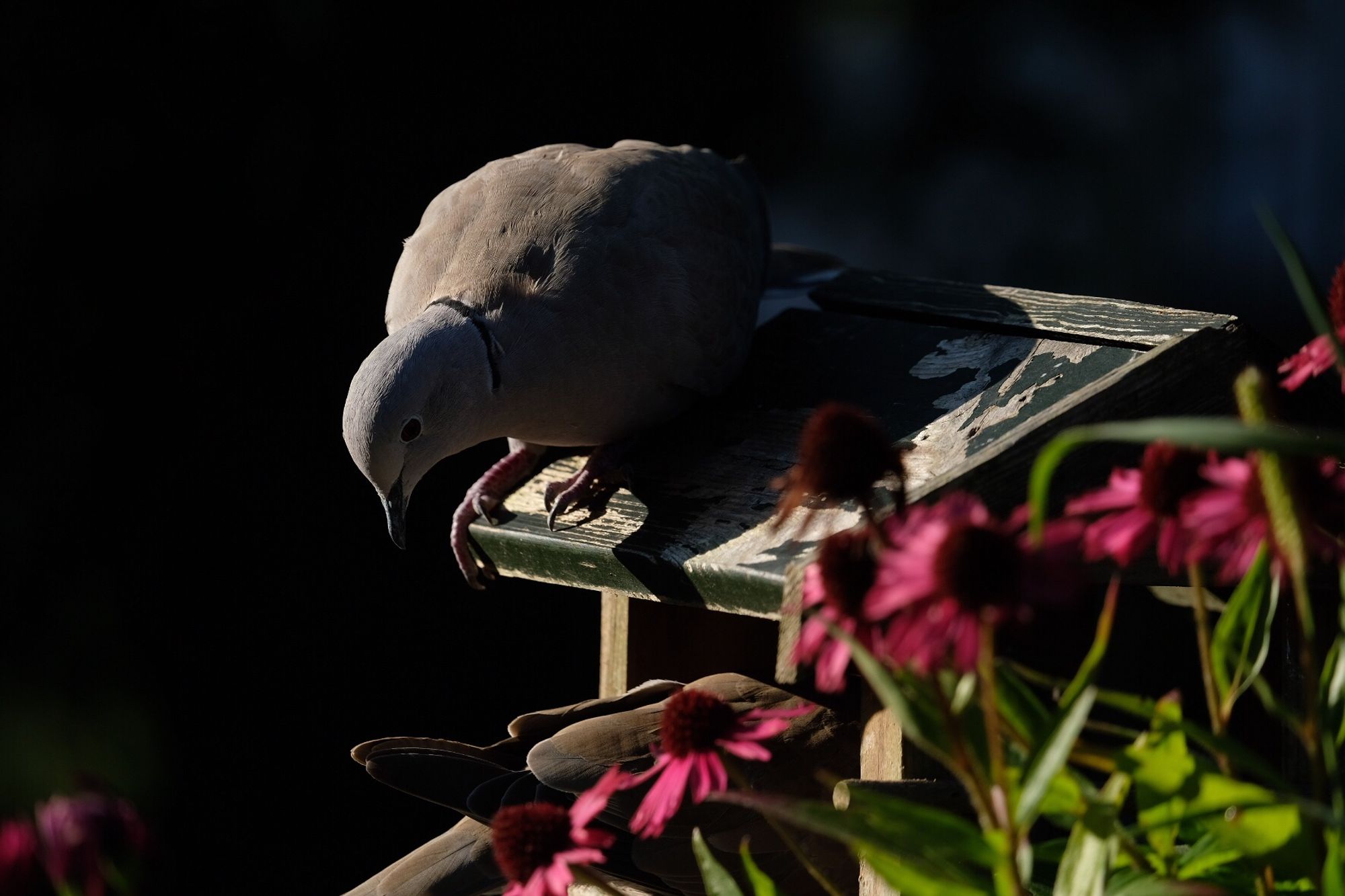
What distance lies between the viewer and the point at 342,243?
334 cm

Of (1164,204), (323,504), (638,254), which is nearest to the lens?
(638,254)

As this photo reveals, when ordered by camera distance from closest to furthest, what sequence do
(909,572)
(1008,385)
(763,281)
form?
(909,572), (1008,385), (763,281)

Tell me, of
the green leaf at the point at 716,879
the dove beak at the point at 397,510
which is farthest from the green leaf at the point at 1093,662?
the dove beak at the point at 397,510

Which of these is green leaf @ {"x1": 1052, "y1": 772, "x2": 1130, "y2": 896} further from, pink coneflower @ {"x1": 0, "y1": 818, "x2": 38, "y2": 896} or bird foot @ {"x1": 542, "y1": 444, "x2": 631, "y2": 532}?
bird foot @ {"x1": 542, "y1": 444, "x2": 631, "y2": 532}

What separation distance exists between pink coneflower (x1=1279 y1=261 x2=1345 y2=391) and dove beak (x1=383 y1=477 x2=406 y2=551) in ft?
3.56

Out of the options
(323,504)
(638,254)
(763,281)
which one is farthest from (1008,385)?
(323,504)

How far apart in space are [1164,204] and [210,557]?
102 inches

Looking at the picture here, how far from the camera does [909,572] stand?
2.26 ft

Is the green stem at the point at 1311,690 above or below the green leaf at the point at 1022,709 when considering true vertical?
above

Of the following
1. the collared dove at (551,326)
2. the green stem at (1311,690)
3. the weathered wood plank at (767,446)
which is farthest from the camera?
the collared dove at (551,326)

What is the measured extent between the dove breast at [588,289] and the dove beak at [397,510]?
0.58 feet

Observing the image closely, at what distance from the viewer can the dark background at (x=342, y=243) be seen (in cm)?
309

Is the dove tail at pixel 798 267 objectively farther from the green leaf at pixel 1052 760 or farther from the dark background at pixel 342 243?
the green leaf at pixel 1052 760

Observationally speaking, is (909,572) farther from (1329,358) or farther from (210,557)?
(210,557)
